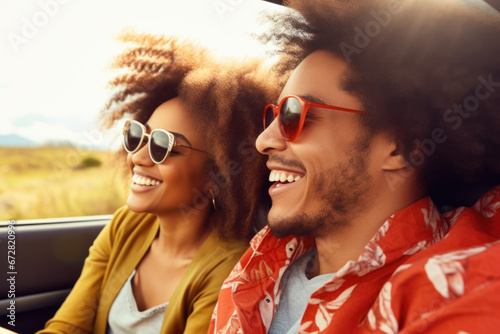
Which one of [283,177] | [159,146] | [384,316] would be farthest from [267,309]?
[159,146]

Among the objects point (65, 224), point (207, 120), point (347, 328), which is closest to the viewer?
point (347, 328)

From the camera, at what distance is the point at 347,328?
3.84 feet

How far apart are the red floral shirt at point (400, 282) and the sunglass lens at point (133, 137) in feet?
2.61

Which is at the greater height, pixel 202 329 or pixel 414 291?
pixel 414 291

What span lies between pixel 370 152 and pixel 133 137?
119 centimetres

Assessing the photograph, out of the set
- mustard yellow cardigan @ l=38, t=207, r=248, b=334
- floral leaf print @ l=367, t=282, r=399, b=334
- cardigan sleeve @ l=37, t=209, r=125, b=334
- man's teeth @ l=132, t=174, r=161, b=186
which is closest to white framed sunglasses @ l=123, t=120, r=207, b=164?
man's teeth @ l=132, t=174, r=161, b=186

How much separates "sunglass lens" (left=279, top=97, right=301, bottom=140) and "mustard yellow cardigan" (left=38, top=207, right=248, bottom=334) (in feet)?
2.54

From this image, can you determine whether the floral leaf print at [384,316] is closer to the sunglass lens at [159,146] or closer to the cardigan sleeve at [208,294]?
the cardigan sleeve at [208,294]

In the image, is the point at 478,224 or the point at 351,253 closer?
the point at 478,224

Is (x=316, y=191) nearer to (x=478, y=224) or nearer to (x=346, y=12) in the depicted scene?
(x=478, y=224)

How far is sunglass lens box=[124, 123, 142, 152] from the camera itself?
2102mm

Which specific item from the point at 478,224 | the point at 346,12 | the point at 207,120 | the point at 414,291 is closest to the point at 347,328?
the point at 414,291

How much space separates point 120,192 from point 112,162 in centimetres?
20

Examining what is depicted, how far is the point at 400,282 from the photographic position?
1.04 metres
